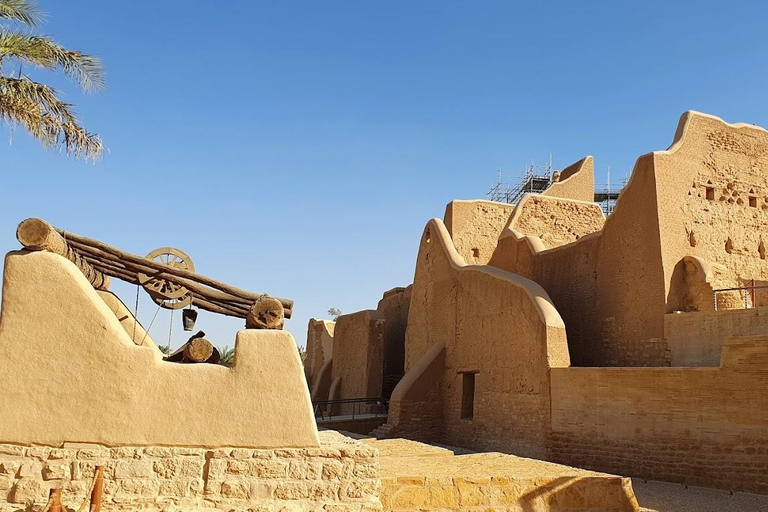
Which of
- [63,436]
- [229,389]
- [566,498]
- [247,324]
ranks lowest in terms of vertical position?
[566,498]

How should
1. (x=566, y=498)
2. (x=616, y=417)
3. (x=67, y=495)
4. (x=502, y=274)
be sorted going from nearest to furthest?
(x=67, y=495) < (x=566, y=498) < (x=616, y=417) < (x=502, y=274)

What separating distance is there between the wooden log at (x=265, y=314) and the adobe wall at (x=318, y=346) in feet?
65.6

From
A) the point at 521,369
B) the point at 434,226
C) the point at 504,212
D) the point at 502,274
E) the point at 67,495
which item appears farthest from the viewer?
the point at 504,212

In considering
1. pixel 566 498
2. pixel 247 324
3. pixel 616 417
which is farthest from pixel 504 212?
pixel 247 324

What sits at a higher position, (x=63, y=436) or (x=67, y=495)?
(x=63, y=436)

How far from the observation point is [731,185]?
1415cm

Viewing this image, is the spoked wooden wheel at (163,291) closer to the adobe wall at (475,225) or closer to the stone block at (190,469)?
the stone block at (190,469)

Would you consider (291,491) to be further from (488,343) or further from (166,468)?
(488,343)

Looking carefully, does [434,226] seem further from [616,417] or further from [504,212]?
[616,417]

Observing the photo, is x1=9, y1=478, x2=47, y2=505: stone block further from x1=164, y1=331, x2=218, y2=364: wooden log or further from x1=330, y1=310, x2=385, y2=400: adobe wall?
x1=330, y1=310, x2=385, y2=400: adobe wall

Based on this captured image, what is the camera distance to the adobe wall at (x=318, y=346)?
26.2 metres

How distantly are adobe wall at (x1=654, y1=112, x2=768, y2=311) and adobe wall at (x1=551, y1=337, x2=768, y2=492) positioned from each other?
9.56ft

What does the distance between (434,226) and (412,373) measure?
432 centimetres

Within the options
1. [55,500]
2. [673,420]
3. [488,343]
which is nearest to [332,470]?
[55,500]
